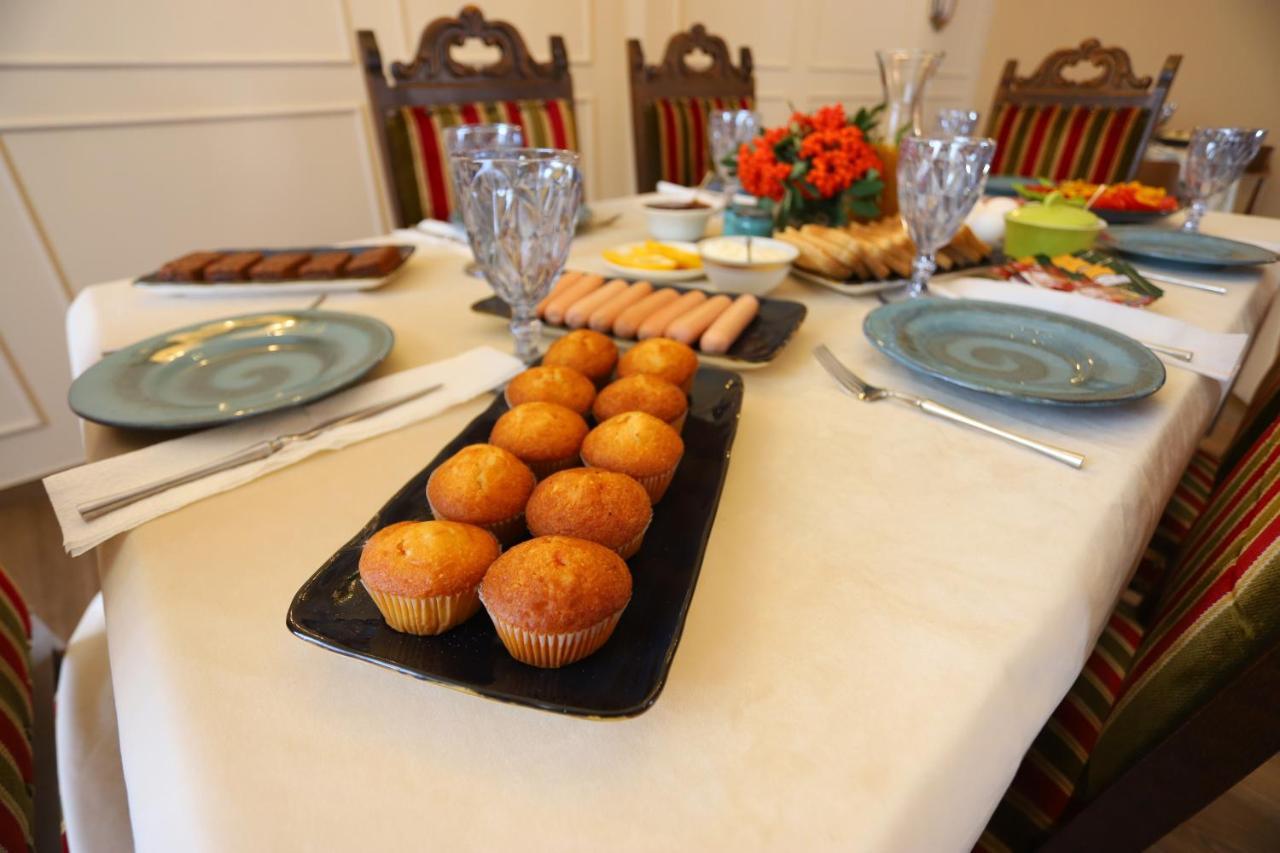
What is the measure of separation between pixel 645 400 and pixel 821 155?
0.75 m

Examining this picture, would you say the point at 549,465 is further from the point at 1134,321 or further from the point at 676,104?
the point at 676,104

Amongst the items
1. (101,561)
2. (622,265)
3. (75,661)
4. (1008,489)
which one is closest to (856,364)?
(1008,489)

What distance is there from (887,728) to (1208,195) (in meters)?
1.62

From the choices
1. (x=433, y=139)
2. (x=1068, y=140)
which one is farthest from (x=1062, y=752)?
(x=1068, y=140)

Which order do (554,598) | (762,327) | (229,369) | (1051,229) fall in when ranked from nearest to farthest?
(554,598) < (229,369) < (762,327) < (1051,229)

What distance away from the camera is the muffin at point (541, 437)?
50cm

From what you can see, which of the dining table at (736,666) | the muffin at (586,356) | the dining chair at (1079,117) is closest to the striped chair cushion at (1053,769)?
the dining table at (736,666)

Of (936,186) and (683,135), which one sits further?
(683,135)

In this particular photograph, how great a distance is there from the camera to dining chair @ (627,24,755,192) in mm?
1776

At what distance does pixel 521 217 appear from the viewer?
2.27 ft

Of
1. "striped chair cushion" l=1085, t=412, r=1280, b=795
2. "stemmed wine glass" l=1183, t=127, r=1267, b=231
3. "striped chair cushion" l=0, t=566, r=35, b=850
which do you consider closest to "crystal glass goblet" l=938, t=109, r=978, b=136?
"stemmed wine glass" l=1183, t=127, r=1267, b=231

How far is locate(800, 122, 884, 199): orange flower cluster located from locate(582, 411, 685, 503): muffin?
0.77 meters

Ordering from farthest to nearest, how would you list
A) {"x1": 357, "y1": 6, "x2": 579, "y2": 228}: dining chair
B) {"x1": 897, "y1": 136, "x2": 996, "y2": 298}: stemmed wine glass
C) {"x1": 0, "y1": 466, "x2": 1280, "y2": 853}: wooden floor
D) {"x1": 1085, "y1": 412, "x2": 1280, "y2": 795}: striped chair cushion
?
{"x1": 357, "y1": 6, "x2": 579, "y2": 228}: dining chair < {"x1": 0, "y1": 466, "x2": 1280, "y2": 853}: wooden floor < {"x1": 897, "y1": 136, "x2": 996, "y2": 298}: stemmed wine glass < {"x1": 1085, "y1": 412, "x2": 1280, "y2": 795}: striped chair cushion

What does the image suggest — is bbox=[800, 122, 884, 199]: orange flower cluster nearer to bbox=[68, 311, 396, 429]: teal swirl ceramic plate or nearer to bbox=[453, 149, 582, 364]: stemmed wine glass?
bbox=[453, 149, 582, 364]: stemmed wine glass
